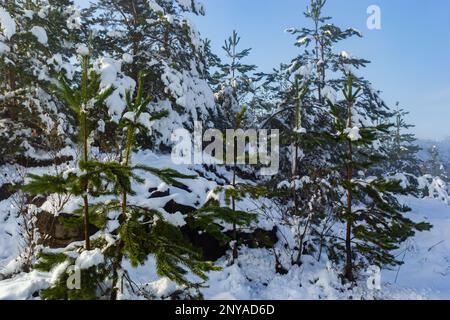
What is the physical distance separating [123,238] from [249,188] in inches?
191

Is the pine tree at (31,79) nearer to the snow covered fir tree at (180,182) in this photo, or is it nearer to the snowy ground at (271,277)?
the snow covered fir tree at (180,182)

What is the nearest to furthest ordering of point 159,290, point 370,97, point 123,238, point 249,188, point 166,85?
1. point 123,238
2. point 159,290
3. point 249,188
4. point 166,85
5. point 370,97

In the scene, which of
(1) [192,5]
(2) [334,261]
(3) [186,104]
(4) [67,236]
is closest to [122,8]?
(1) [192,5]

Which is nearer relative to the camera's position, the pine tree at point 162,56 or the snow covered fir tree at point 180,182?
the snow covered fir tree at point 180,182

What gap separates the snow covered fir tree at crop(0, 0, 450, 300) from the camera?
11.5 feet

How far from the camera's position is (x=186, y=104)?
11266 mm

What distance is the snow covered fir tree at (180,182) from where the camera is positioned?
11.5 feet

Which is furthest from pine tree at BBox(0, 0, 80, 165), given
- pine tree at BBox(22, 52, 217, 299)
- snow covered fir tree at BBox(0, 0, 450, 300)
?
pine tree at BBox(22, 52, 217, 299)

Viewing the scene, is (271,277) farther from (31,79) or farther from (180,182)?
(31,79)

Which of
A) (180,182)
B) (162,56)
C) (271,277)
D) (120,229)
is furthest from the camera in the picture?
(162,56)

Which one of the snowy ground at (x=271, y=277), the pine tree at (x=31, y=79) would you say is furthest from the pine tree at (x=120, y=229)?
the pine tree at (x=31, y=79)

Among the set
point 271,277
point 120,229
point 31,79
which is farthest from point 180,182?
point 31,79

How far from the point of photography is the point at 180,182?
4.92 m
